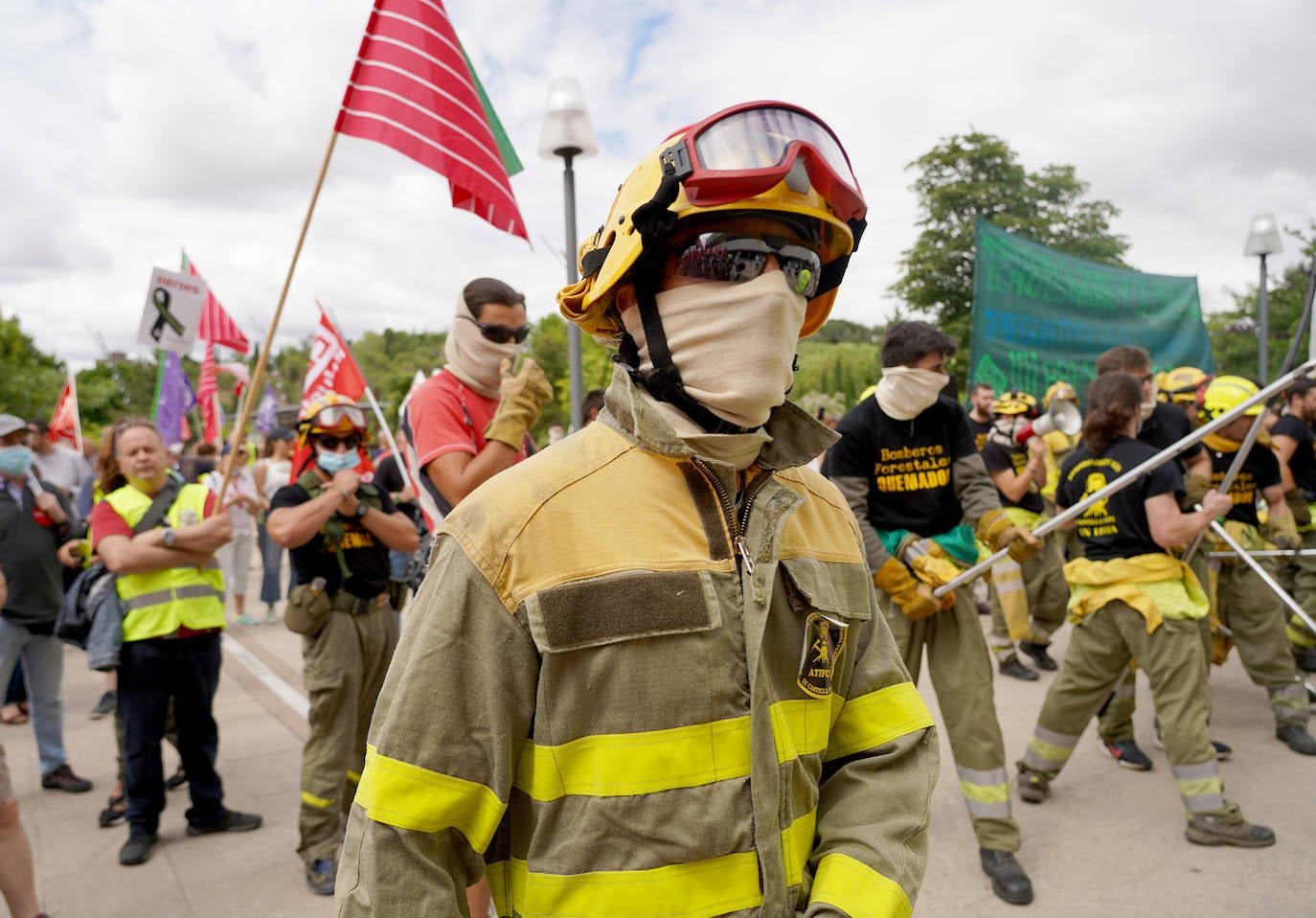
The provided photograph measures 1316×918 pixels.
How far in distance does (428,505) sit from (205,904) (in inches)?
86.7

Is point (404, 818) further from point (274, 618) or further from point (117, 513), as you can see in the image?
point (274, 618)

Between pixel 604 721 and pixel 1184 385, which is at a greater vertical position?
pixel 1184 385

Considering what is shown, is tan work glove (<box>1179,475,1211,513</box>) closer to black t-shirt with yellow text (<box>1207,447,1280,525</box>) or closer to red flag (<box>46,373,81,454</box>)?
black t-shirt with yellow text (<box>1207,447,1280,525</box>)

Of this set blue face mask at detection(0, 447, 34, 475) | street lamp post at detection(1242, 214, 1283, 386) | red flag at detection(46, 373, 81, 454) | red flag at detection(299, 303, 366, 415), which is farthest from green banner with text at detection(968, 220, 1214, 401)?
red flag at detection(46, 373, 81, 454)

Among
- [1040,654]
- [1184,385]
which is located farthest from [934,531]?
[1184,385]

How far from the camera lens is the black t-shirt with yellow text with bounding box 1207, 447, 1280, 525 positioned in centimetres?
607

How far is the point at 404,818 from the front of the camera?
1.29 m

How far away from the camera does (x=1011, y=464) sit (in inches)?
282

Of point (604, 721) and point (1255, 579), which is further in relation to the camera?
point (1255, 579)

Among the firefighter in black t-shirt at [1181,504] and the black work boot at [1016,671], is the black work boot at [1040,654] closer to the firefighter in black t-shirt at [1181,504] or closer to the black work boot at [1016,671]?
the black work boot at [1016,671]

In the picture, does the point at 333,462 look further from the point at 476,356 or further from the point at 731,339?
the point at 731,339

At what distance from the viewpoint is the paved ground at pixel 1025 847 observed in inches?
148

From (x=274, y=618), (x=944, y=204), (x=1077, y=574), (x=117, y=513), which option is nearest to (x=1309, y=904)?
(x=1077, y=574)

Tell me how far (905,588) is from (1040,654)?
4061mm
